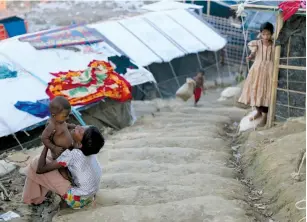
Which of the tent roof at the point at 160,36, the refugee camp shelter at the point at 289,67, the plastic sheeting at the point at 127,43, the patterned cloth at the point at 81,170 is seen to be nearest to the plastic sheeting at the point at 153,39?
the tent roof at the point at 160,36

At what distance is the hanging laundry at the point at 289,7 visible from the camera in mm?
5820

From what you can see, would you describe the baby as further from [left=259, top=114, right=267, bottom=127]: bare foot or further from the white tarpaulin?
[left=259, top=114, right=267, bottom=127]: bare foot

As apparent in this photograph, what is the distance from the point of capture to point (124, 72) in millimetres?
9695

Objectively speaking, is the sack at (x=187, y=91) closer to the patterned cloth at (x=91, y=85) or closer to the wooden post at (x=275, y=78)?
the patterned cloth at (x=91, y=85)

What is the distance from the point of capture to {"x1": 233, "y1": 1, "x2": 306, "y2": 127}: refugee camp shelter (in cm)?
643

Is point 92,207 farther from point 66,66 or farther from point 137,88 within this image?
point 137,88

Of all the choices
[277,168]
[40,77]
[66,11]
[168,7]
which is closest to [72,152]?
[277,168]

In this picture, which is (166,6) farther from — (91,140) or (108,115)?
(91,140)

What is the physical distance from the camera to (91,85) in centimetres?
840

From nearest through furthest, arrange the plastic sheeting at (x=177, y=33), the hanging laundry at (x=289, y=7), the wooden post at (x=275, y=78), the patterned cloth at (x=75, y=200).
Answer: the patterned cloth at (x=75, y=200), the hanging laundry at (x=289, y=7), the wooden post at (x=275, y=78), the plastic sheeting at (x=177, y=33)

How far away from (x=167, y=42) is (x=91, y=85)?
4.56 metres

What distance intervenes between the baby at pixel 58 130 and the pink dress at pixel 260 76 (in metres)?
3.72

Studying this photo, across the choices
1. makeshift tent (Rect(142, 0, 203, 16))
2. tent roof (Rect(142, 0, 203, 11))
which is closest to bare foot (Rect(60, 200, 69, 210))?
makeshift tent (Rect(142, 0, 203, 16))

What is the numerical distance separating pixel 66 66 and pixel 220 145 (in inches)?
161
